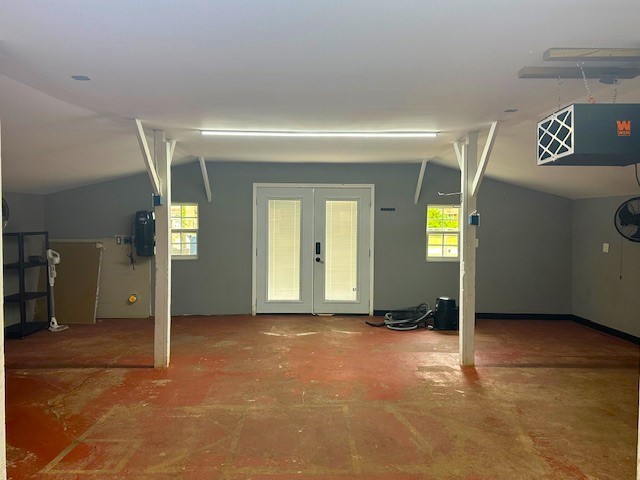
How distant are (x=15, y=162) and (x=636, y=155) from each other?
5832mm

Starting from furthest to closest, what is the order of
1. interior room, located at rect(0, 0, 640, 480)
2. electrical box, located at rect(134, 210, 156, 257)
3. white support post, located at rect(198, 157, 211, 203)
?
1. electrical box, located at rect(134, 210, 156, 257)
2. white support post, located at rect(198, 157, 211, 203)
3. interior room, located at rect(0, 0, 640, 480)

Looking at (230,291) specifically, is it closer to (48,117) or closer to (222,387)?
(222,387)

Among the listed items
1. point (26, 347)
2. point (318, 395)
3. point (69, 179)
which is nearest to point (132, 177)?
point (69, 179)

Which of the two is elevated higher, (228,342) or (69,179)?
(69,179)

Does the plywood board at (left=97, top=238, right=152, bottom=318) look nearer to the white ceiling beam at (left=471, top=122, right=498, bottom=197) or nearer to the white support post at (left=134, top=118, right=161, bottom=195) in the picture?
the white support post at (left=134, top=118, right=161, bottom=195)

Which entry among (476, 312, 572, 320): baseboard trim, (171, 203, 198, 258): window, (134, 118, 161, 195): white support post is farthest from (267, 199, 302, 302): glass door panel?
(476, 312, 572, 320): baseboard trim

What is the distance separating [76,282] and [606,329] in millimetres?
7920

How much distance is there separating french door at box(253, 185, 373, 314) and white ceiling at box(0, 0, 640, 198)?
228cm

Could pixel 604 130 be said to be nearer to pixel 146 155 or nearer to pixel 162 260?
pixel 146 155

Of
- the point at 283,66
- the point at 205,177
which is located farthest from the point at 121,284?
the point at 283,66

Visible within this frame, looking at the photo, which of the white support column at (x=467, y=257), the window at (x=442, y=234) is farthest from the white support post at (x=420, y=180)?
the white support column at (x=467, y=257)

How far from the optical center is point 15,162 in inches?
205

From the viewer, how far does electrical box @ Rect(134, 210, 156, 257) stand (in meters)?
7.32

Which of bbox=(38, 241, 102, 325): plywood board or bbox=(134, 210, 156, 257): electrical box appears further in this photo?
bbox=(134, 210, 156, 257): electrical box
